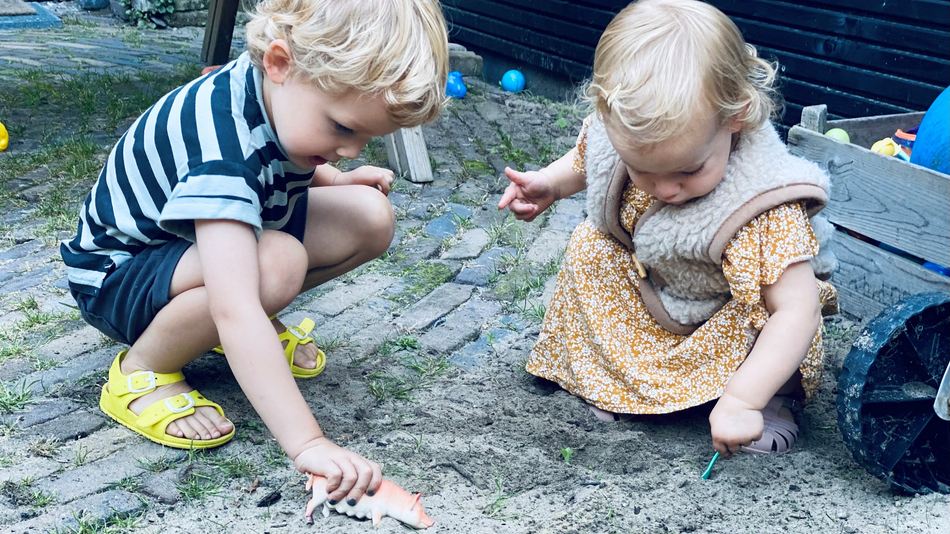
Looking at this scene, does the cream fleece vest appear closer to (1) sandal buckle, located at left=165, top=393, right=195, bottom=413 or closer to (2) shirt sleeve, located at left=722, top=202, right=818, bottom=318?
(2) shirt sleeve, located at left=722, top=202, right=818, bottom=318

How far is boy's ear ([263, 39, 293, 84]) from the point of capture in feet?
6.40

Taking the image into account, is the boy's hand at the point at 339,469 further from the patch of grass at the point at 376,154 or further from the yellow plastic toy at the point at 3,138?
the yellow plastic toy at the point at 3,138

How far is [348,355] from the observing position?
108 inches

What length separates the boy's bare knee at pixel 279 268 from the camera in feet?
7.05

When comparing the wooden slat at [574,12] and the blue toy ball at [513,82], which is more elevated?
the wooden slat at [574,12]

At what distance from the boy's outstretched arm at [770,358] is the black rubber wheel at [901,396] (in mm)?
114

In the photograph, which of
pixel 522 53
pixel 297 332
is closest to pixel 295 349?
pixel 297 332

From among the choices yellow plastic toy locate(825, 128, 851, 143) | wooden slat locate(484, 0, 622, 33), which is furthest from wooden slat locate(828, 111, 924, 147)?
wooden slat locate(484, 0, 622, 33)

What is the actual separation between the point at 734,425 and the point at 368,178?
4.01 ft

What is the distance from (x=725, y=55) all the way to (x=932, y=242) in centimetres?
112

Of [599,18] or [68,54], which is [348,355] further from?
[68,54]

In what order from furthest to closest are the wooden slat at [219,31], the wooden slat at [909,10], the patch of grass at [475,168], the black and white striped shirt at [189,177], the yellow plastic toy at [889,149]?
the wooden slat at [219,31]
the patch of grass at [475,168]
the wooden slat at [909,10]
the yellow plastic toy at [889,149]
the black and white striped shirt at [189,177]

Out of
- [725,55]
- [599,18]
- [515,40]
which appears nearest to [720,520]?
[725,55]

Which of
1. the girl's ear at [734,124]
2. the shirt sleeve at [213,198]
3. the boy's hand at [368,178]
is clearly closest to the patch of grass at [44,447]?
the shirt sleeve at [213,198]
